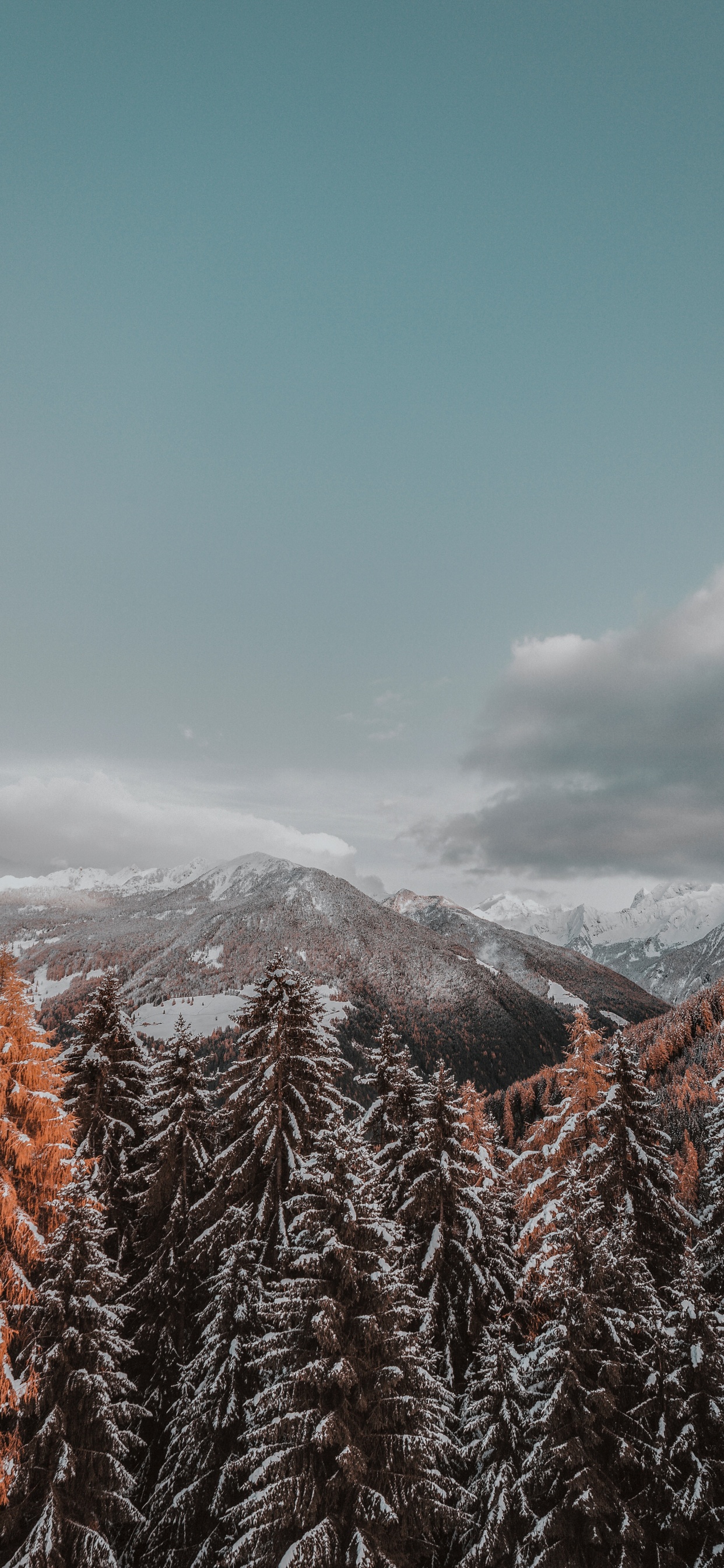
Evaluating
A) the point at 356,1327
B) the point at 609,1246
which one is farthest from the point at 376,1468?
the point at 609,1246

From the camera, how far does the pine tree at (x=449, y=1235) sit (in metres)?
17.8

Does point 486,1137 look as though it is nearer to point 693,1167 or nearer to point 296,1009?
point 296,1009

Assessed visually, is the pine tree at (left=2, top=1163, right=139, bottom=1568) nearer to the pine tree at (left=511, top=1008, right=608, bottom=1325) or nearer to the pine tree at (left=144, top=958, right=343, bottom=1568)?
the pine tree at (left=144, top=958, right=343, bottom=1568)

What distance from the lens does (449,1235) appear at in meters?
18.8

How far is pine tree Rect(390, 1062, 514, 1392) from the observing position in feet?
58.4

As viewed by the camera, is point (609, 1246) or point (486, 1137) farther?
point (486, 1137)

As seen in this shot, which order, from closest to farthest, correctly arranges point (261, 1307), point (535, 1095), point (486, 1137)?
1. point (261, 1307)
2. point (486, 1137)
3. point (535, 1095)

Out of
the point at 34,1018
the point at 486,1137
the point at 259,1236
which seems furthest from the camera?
the point at 486,1137

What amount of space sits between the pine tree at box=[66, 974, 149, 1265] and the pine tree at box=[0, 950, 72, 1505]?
6.90 metres

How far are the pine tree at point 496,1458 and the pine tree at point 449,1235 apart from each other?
2.56 m

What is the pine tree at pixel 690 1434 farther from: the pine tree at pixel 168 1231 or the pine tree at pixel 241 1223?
the pine tree at pixel 168 1231

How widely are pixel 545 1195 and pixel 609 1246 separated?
699 cm

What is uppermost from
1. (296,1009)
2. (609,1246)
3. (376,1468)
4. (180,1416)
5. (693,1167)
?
(296,1009)

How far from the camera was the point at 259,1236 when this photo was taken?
16594 millimetres
